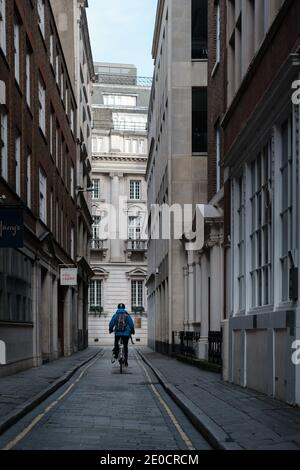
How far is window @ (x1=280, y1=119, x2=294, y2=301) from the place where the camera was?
12445 millimetres

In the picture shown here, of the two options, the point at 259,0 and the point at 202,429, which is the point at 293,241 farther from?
the point at 259,0

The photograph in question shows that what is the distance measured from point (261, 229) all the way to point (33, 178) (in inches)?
492

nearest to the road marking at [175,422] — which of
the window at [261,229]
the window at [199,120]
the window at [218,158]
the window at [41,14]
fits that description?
the window at [261,229]

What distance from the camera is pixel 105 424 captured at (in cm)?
1094

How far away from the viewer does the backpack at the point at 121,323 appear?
2364 cm

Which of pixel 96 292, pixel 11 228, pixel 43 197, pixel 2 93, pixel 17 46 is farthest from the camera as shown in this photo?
pixel 96 292

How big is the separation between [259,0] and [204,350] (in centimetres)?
1341

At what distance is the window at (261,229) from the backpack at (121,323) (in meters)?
Result: 8.48

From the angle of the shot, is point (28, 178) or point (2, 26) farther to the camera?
point (28, 178)

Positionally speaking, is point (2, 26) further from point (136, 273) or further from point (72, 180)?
point (136, 273)

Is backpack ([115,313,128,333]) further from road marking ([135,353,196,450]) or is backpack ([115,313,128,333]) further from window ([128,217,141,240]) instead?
window ([128,217,141,240])

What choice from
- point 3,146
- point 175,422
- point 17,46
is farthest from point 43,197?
point 175,422

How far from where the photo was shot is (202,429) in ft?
32.8
